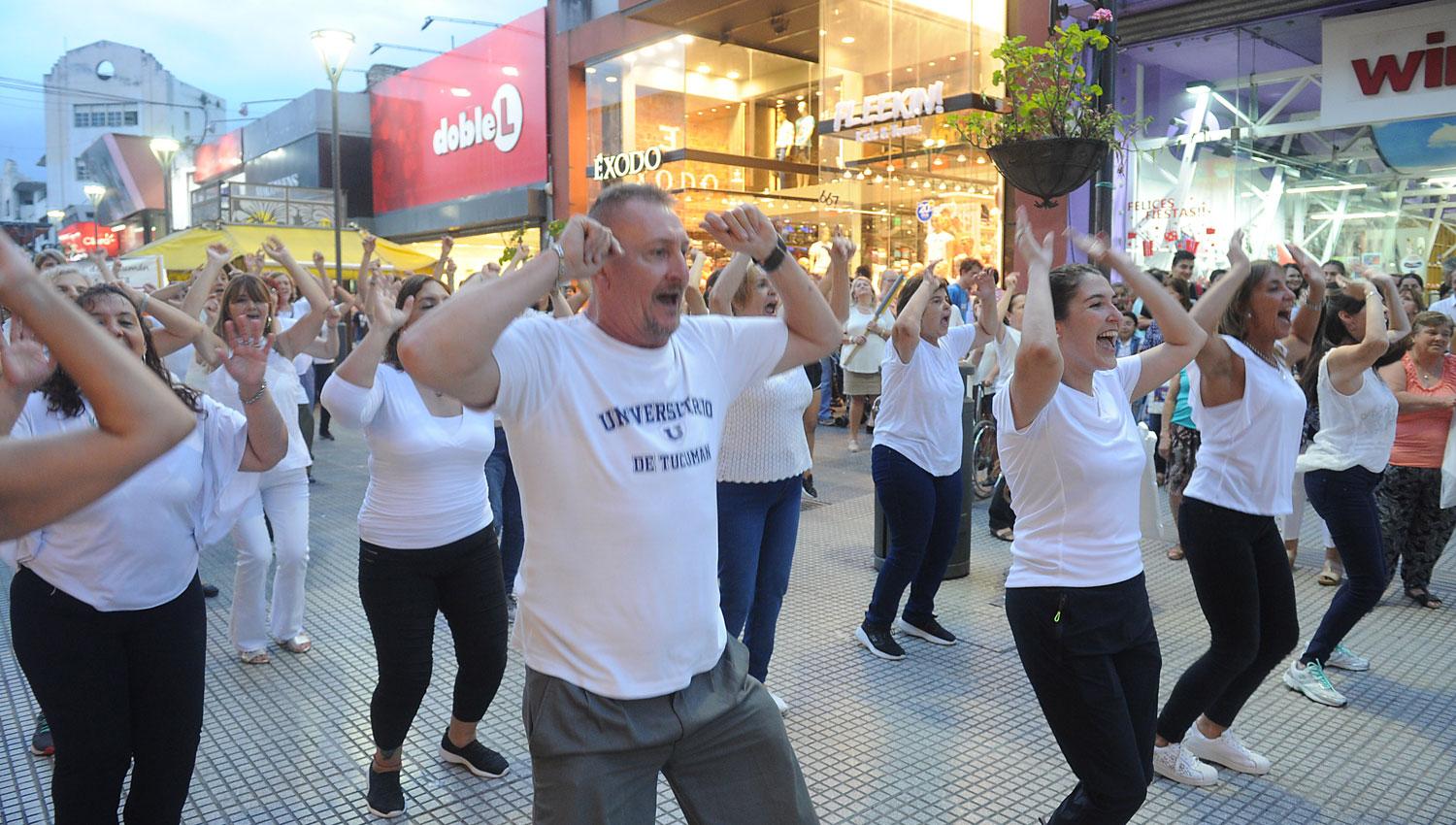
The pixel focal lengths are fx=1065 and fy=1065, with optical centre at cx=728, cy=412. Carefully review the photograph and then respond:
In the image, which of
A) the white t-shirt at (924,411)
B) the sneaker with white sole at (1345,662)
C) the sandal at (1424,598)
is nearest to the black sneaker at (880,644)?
the white t-shirt at (924,411)

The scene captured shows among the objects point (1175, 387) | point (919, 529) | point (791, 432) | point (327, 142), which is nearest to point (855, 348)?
point (1175, 387)

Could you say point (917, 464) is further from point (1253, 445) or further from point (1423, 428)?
point (1423, 428)

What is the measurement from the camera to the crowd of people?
2.31m

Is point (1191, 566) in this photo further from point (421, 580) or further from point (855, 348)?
point (855, 348)

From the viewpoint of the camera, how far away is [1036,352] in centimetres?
304

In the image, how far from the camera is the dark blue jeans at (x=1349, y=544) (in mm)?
4902

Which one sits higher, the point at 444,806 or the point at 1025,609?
the point at 1025,609

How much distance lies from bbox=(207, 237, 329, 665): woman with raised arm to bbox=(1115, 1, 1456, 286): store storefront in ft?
35.2

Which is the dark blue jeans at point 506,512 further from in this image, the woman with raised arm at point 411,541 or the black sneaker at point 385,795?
A: the black sneaker at point 385,795

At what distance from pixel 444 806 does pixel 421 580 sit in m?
0.87

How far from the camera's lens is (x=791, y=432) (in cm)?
458

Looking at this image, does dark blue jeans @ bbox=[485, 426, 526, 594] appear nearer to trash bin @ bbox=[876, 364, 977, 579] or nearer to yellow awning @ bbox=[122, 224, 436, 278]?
trash bin @ bbox=[876, 364, 977, 579]

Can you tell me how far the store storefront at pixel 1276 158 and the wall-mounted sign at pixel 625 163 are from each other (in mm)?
9131

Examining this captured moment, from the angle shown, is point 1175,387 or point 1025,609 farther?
point 1175,387
